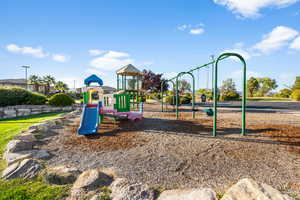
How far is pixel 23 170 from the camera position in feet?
6.59

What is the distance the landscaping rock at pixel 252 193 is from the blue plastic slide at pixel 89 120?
3.48 meters

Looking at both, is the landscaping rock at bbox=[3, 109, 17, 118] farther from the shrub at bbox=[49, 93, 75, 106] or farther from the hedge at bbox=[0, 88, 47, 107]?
the shrub at bbox=[49, 93, 75, 106]

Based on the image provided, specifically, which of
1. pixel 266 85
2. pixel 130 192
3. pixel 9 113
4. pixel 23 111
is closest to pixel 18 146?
Answer: pixel 130 192

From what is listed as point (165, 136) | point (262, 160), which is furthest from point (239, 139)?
point (165, 136)

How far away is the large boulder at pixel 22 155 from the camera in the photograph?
2.31 metres

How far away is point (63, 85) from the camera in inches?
1869

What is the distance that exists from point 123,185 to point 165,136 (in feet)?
7.23

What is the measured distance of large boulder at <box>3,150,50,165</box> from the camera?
231 cm

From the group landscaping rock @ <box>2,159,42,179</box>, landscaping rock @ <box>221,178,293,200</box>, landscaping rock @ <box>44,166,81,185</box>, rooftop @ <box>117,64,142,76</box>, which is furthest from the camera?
rooftop @ <box>117,64,142,76</box>

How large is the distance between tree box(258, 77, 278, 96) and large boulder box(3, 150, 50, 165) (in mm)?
51180

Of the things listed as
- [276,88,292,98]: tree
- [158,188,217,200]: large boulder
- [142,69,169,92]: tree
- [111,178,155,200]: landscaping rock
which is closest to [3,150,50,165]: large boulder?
[111,178,155,200]: landscaping rock

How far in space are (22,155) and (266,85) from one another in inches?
2065

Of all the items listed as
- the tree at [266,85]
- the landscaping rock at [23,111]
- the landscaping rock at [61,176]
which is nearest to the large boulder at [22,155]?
the landscaping rock at [61,176]

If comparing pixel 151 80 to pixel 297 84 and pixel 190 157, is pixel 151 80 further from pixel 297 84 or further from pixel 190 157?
pixel 297 84
